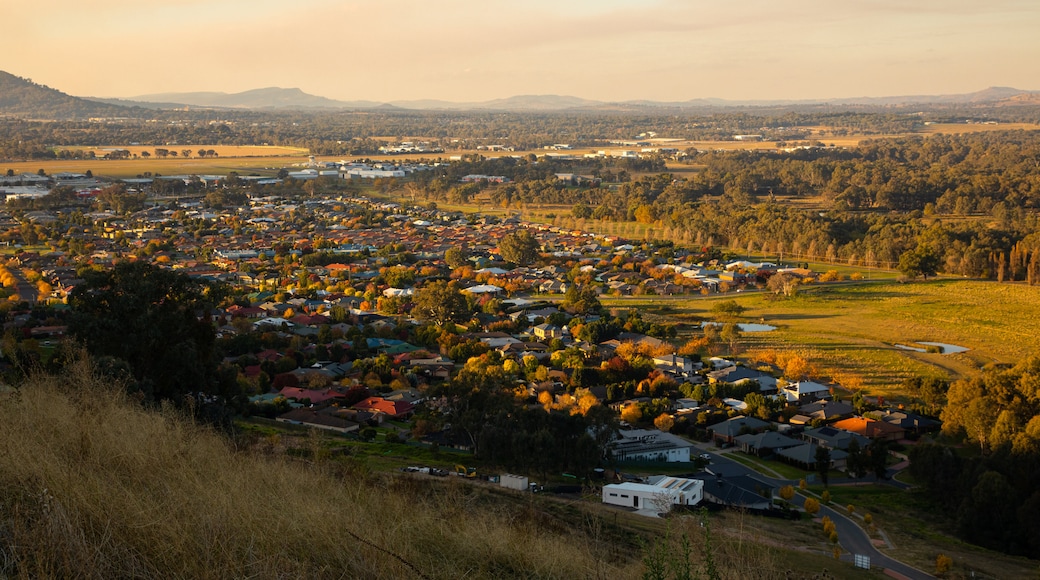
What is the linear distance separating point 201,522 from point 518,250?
79.8 feet

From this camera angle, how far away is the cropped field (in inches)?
639

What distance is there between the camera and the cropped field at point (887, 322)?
53.3ft

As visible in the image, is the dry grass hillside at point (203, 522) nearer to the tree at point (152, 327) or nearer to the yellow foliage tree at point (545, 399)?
the tree at point (152, 327)

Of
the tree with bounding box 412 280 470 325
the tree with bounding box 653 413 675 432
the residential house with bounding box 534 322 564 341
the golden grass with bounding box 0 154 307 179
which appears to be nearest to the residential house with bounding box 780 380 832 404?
the tree with bounding box 653 413 675 432

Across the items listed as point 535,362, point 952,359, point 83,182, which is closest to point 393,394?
point 535,362

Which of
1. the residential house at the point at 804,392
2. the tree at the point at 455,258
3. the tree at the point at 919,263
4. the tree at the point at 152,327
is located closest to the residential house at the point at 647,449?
the residential house at the point at 804,392

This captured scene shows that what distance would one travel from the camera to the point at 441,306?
1834 centimetres

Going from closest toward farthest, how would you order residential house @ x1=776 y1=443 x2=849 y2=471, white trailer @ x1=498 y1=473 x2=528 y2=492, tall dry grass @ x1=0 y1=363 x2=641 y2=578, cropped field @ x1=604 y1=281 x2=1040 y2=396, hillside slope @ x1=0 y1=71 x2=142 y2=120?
1. tall dry grass @ x1=0 y1=363 x2=641 y2=578
2. white trailer @ x1=498 y1=473 x2=528 y2=492
3. residential house @ x1=776 y1=443 x2=849 y2=471
4. cropped field @ x1=604 y1=281 x2=1040 y2=396
5. hillside slope @ x1=0 y1=71 x2=142 y2=120

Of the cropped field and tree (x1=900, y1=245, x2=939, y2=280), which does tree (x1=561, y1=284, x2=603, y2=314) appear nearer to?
the cropped field

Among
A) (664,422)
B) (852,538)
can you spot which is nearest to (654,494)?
(852,538)

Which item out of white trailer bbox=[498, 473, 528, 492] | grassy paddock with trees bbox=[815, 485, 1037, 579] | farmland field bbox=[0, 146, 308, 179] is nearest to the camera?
grassy paddock with trees bbox=[815, 485, 1037, 579]

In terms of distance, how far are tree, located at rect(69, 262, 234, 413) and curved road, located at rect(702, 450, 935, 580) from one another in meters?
6.15

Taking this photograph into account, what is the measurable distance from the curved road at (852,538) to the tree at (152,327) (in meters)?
6.15

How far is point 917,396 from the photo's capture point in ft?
47.0
